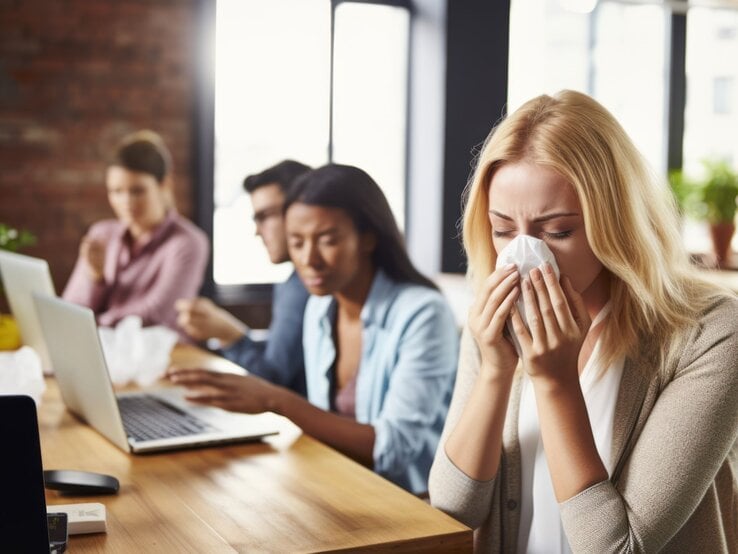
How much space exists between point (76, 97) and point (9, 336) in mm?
2281

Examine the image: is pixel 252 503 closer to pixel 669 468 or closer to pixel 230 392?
pixel 230 392

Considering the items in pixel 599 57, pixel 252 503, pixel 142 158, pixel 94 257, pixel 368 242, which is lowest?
pixel 252 503

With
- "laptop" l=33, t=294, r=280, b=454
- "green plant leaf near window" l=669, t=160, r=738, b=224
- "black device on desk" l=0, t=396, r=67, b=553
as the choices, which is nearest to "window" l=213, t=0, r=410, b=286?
"green plant leaf near window" l=669, t=160, r=738, b=224

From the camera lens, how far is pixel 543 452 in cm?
147

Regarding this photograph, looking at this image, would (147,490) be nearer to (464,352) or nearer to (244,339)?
(464,352)

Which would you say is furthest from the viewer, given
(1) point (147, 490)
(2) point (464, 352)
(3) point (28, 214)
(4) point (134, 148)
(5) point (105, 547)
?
(3) point (28, 214)

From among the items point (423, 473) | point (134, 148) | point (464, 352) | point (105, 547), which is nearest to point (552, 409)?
point (464, 352)

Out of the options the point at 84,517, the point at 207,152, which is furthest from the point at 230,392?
the point at 207,152

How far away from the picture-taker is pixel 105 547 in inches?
46.8

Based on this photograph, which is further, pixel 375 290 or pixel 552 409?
pixel 375 290

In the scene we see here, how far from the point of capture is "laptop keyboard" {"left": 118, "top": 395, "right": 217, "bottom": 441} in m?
1.74

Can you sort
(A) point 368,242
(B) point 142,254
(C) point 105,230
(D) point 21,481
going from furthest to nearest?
1. (C) point 105,230
2. (B) point 142,254
3. (A) point 368,242
4. (D) point 21,481

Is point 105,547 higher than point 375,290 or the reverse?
the reverse

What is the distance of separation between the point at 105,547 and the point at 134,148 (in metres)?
2.73
